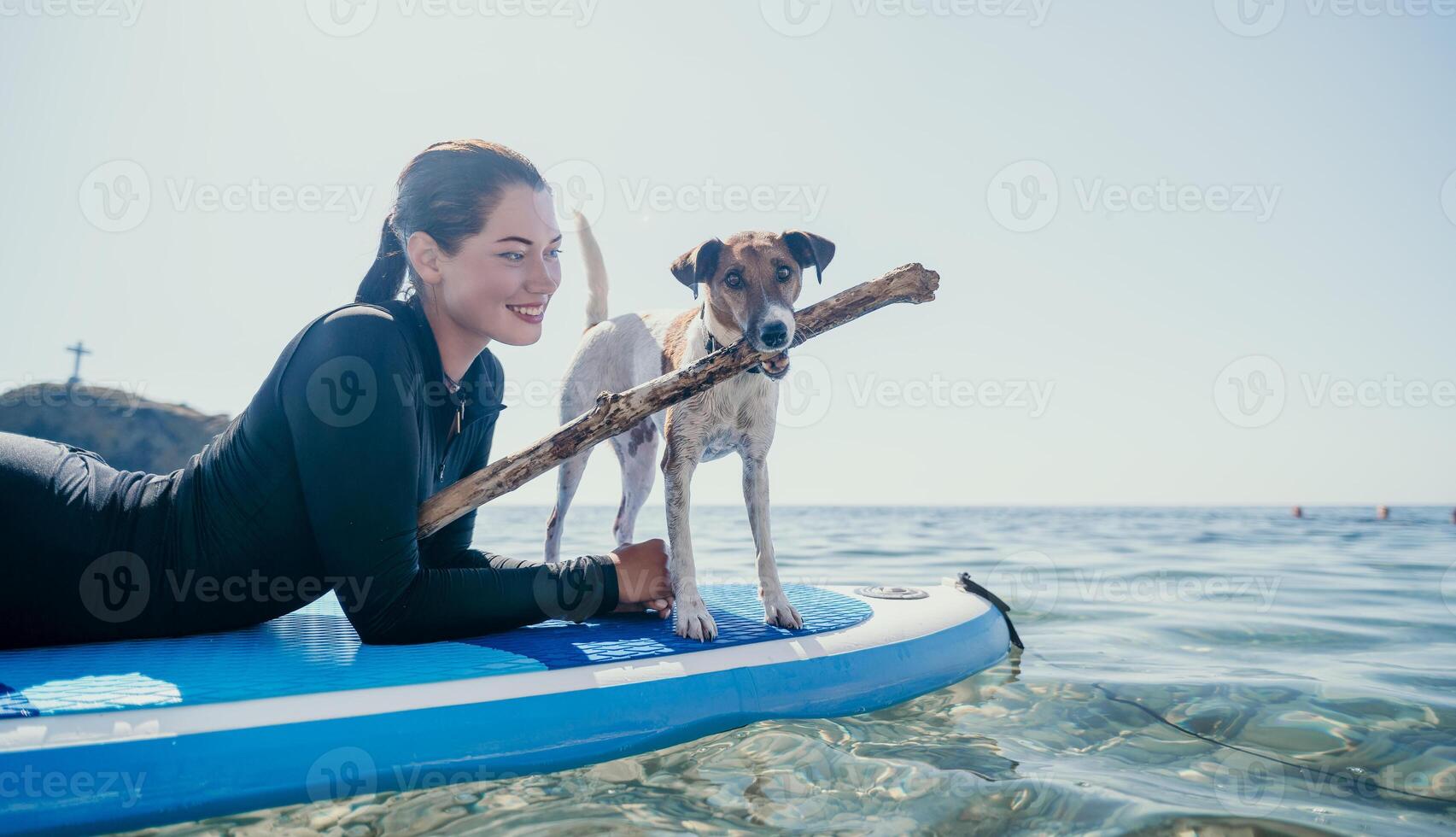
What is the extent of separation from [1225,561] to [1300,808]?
9.66m

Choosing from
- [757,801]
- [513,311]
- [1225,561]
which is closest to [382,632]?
[513,311]

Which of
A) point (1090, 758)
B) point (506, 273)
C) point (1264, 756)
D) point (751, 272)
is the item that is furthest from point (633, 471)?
point (1264, 756)

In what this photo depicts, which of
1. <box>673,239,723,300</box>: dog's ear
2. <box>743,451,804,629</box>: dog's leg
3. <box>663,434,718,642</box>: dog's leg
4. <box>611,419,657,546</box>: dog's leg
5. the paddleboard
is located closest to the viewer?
the paddleboard

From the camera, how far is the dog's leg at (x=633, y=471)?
455cm

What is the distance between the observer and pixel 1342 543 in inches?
579

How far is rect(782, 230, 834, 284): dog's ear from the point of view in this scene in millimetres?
3496

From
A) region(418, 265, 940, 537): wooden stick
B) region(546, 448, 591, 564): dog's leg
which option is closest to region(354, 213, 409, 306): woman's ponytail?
region(418, 265, 940, 537): wooden stick

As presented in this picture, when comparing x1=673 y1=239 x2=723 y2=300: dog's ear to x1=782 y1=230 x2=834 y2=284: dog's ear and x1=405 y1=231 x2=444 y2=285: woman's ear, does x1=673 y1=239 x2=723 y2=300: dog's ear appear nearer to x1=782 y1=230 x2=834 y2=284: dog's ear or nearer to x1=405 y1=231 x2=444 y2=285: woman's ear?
x1=782 y1=230 x2=834 y2=284: dog's ear

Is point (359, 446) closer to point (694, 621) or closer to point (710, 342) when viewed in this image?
point (694, 621)

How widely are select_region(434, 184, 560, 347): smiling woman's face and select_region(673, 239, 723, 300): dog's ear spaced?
838 mm

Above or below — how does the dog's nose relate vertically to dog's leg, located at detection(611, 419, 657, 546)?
above

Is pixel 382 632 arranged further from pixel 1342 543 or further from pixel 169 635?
pixel 1342 543

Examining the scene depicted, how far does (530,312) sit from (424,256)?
0.36 meters

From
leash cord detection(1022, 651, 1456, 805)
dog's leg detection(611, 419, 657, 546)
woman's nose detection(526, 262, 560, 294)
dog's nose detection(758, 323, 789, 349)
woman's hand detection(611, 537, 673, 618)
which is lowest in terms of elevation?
leash cord detection(1022, 651, 1456, 805)
